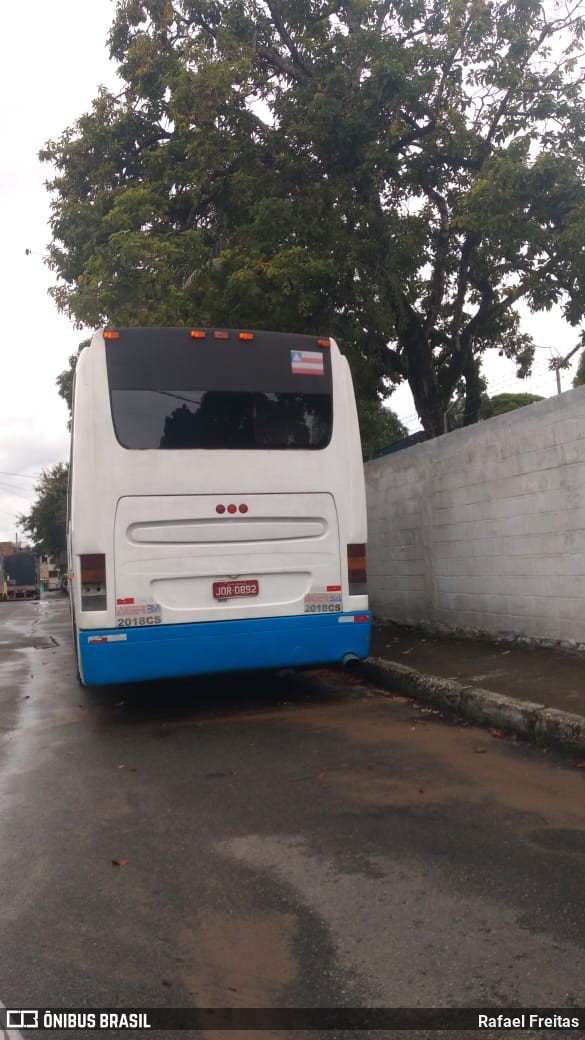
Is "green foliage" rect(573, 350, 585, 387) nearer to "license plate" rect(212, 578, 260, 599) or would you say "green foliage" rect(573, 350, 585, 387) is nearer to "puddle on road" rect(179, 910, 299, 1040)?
"license plate" rect(212, 578, 260, 599)

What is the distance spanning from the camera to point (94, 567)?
21.8ft

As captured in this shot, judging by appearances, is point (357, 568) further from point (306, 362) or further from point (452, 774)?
point (452, 774)

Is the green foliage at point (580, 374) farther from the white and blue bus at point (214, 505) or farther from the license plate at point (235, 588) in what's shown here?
the license plate at point (235, 588)

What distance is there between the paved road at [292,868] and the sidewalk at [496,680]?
0.22 m

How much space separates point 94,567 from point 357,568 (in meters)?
2.26

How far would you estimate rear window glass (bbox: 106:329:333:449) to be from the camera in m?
6.88

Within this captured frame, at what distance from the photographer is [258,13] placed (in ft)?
38.8

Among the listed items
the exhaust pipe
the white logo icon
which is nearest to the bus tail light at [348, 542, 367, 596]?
the exhaust pipe

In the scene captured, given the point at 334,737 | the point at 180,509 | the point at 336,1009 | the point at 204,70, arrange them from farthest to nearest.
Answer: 1. the point at 204,70
2. the point at 180,509
3. the point at 334,737
4. the point at 336,1009

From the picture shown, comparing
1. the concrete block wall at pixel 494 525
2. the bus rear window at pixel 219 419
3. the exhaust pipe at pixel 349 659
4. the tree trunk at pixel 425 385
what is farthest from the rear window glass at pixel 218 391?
the tree trunk at pixel 425 385

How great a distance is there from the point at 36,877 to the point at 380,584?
8952 millimetres

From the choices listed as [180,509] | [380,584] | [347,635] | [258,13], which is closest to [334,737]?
[347,635]

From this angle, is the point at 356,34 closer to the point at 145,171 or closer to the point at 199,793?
the point at 145,171

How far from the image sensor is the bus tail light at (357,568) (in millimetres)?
7324
